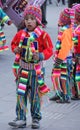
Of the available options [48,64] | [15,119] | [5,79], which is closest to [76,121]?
[15,119]

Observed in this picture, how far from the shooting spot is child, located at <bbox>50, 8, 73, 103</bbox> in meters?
7.81

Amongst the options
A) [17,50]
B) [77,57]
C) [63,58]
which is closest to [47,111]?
[63,58]

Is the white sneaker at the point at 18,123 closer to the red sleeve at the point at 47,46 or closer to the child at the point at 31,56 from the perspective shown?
the child at the point at 31,56

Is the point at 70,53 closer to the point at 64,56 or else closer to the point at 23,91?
the point at 64,56

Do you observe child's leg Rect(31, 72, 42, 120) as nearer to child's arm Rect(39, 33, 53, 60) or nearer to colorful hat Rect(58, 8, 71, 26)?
child's arm Rect(39, 33, 53, 60)

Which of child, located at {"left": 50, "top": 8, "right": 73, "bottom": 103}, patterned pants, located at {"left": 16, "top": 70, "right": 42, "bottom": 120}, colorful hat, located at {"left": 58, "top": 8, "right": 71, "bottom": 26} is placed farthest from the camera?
colorful hat, located at {"left": 58, "top": 8, "right": 71, "bottom": 26}

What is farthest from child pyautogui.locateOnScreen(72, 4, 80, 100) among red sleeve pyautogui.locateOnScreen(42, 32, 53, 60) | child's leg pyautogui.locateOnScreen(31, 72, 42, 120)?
child's leg pyautogui.locateOnScreen(31, 72, 42, 120)

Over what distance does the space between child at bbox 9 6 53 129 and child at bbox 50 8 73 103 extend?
1.00 m

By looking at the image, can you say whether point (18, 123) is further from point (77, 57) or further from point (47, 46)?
point (77, 57)

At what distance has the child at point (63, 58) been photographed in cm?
781

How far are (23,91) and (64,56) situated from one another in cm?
131


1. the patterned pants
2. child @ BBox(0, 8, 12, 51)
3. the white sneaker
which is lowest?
the white sneaker

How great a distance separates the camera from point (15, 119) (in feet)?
23.1

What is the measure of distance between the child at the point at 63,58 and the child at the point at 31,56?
1.00 m
